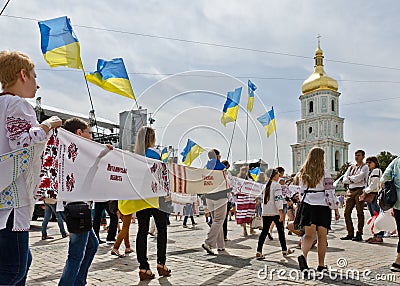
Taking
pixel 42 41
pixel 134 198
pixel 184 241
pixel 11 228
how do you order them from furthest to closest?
pixel 184 241 < pixel 42 41 < pixel 134 198 < pixel 11 228

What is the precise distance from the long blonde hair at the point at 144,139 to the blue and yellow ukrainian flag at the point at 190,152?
51 centimetres

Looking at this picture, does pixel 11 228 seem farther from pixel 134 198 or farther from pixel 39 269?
pixel 39 269

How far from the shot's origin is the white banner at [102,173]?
4621 millimetres

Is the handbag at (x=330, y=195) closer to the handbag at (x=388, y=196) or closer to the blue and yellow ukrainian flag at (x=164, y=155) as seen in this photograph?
the handbag at (x=388, y=196)

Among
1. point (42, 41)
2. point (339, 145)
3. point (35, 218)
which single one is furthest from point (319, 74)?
point (42, 41)

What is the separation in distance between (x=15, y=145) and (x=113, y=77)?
17.6 ft

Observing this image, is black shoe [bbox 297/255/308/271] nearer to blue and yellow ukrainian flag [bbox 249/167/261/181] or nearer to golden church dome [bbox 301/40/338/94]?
blue and yellow ukrainian flag [bbox 249/167/261/181]

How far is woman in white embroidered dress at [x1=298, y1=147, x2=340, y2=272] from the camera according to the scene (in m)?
5.84

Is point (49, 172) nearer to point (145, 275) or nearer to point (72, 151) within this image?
point (72, 151)

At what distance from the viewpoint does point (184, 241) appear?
364 inches

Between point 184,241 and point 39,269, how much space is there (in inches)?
154

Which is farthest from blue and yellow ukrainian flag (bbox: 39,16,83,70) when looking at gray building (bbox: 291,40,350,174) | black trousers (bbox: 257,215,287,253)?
gray building (bbox: 291,40,350,174)

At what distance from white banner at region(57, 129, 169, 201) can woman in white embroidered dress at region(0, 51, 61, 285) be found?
1637 mm

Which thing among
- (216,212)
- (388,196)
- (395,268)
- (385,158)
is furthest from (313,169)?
(385,158)
